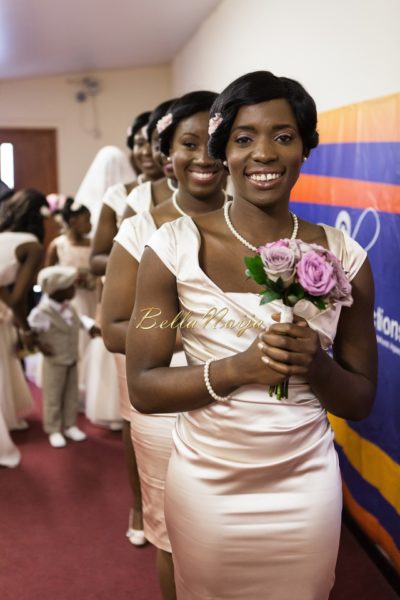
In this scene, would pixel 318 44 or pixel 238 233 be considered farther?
pixel 318 44

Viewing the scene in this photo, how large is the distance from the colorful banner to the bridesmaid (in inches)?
→ 50.5

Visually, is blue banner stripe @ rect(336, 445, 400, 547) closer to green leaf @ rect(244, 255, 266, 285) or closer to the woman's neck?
the woman's neck

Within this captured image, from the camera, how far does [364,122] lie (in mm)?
3227

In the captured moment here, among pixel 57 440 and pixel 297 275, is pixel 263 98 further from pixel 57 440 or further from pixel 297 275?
pixel 57 440

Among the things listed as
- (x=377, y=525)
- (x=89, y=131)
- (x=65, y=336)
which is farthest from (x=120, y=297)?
(x=89, y=131)

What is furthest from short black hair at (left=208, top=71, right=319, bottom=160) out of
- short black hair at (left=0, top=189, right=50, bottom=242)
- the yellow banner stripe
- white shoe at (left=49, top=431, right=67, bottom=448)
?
white shoe at (left=49, top=431, right=67, bottom=448)

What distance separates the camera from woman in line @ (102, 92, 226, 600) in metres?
2.48

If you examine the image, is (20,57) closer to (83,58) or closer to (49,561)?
(83,58)

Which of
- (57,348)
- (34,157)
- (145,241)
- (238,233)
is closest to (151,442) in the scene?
(145,241)

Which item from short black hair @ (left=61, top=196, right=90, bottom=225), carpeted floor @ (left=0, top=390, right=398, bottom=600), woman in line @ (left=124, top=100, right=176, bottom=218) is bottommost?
carpeted floor @ (left=0, top=390, right=398, bottom=600)

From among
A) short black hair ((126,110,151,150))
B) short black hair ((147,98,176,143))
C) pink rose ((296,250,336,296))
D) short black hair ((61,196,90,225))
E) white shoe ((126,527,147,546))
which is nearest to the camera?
pink rose ((296,250,336,296))

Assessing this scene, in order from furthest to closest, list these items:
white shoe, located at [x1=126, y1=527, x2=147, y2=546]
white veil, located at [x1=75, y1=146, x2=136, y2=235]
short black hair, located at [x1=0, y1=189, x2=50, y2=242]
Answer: white veil, located at [x1=75, y1=146, x2=136, y2=235] < short black hair, located at [x1=0, y1=189, x2=50, y2=242] < white shoe, located at [x1=126, y1=527, x2=147, y2=546]

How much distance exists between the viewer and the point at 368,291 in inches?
68.5

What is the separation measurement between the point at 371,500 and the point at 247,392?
78.9 inches
